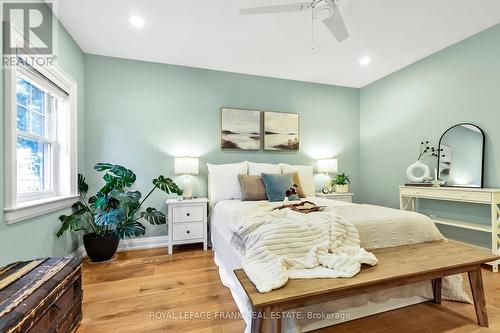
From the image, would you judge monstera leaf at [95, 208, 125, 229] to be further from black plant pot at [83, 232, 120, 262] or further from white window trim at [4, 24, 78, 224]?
white window trim at [4, 24, 78, 224]

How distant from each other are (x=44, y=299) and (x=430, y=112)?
430 cm

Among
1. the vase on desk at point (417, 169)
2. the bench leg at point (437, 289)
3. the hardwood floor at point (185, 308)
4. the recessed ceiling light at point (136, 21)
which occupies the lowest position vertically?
the hardwood floor at point (185, 308)

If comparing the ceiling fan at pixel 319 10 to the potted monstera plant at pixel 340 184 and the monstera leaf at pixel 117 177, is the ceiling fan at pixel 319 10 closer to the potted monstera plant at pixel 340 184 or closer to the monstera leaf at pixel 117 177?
the monstera leaf at pixel 117 177

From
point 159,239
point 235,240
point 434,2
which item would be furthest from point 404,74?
point 159,239

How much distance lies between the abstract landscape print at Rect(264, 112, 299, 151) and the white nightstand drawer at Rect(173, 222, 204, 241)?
163 centimetres

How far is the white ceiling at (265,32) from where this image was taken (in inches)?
86.0

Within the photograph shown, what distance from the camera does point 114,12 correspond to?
2242 millimetres

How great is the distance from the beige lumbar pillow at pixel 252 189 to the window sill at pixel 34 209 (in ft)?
6.37

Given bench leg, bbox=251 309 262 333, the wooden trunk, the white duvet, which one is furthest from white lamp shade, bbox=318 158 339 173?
the wooden trunk

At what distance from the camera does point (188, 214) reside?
116 inches

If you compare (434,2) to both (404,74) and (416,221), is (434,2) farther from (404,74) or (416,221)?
(416,221)

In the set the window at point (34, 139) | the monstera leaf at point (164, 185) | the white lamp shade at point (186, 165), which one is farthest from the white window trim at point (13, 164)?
the white lamp shade at point (186, 165)

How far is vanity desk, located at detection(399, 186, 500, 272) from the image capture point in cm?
231

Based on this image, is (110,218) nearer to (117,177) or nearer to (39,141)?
(117,177)
